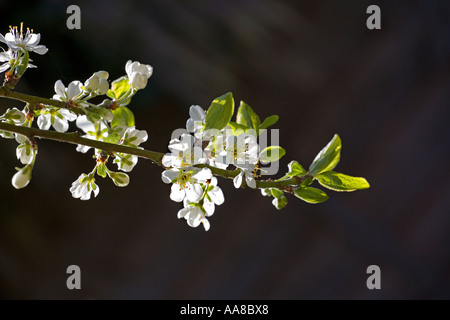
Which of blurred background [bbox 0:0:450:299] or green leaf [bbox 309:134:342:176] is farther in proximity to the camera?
blurred background [bbox 0:0:450:299]

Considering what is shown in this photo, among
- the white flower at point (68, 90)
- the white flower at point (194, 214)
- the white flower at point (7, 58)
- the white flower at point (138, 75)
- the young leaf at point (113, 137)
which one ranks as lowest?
the white flower at point (194, 214)

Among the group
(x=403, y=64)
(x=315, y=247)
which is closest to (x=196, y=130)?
(x=315, y=247)

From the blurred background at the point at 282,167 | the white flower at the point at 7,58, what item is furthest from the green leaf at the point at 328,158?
the blurred background at the point at 282,167

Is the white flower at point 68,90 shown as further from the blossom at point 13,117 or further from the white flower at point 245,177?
the white flower at point 245,177

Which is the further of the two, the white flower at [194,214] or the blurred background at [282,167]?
the blurred background at [282,167]

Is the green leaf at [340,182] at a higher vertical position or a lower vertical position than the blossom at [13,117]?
lower

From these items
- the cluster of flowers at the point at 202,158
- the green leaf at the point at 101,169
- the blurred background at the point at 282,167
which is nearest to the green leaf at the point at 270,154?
the cluster of flowers at the point at 202,158

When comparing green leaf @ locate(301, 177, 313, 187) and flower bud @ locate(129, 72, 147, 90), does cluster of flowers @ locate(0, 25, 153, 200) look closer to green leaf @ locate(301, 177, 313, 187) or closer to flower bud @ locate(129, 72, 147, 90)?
flower bud @ locate(129, 72, 147, 90)

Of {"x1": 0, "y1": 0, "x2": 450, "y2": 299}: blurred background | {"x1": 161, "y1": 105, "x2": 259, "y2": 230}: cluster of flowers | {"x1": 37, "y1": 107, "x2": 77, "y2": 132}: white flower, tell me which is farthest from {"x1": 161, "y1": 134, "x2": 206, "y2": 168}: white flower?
{"x1": 0, "y1": 0, "x2": 450, "y2": 299}: blurred background
